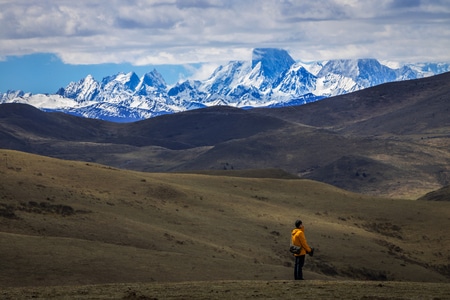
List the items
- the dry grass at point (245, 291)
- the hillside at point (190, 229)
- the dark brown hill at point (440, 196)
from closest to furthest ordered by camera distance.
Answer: the dry grass at point (245, 291), the hillside at point (190, 229), the dark brown hill at point (440, 196)

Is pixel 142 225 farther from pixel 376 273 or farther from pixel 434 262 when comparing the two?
pixel 434 262

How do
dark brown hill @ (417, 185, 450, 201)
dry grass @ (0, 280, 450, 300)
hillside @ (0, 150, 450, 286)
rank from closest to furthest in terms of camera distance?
dry grass @ (0, 280, 450, 300) < hillside @ (0, 150, 450, 286) < dark brown hill @ (417, 185, 450, 201)

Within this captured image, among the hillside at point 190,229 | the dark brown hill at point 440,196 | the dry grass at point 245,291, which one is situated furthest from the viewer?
the dark brown hill at point 440,196

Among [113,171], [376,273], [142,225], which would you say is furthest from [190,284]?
[113,171]

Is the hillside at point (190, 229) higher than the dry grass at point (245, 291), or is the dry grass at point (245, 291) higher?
the hillside at point (190, 229)

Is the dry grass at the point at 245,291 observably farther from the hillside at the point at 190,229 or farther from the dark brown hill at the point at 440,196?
the dark brown hill at the point at 440,196

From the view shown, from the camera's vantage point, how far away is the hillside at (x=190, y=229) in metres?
41.2

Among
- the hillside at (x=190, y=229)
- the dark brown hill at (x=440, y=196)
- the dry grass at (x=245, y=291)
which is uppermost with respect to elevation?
the dark brown hill at (x=440, y=196)

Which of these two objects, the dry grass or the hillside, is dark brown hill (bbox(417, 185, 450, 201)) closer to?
the hillside

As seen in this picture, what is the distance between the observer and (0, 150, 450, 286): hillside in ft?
135

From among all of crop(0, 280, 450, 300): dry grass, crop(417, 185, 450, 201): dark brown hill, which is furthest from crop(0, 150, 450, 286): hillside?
crop(417, 185, 450, 201): dark brown hill

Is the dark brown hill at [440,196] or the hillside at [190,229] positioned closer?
the hillside at [190,229]

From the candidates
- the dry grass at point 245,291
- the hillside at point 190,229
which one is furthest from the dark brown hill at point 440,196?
the dry grass at point 245,291

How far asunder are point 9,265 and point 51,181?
24.8m
